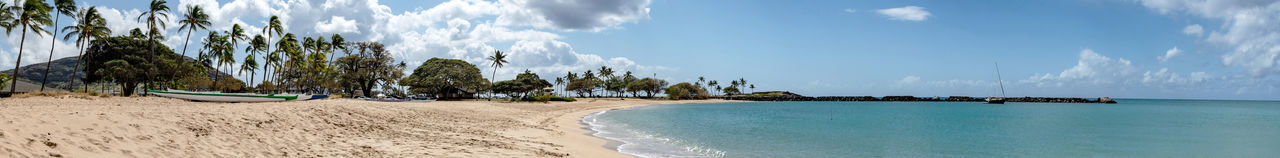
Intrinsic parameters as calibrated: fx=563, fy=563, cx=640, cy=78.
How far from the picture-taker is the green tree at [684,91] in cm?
11031

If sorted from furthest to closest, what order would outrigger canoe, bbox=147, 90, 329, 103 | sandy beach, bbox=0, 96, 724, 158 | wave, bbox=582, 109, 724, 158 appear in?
outrigger canoe, bbox=147, 90, 329, 103 < wave, bbox=582, 109, 724, 158 < sandy beach, bbox=0, 96, 724, 158

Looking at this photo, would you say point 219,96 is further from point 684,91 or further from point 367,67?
point 684,91

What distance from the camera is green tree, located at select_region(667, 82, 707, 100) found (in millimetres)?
110312

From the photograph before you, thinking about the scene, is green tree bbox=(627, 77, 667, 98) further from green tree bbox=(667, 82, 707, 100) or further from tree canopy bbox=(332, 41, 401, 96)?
tree canopy bbox=(332, 41, 401, 96)

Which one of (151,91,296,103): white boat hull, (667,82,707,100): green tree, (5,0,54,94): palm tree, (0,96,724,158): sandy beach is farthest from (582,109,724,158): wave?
(667,82,707,100): green tree

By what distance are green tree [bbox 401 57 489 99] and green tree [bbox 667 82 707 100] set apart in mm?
51476

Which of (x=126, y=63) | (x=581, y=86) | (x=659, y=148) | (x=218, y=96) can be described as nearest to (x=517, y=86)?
(x=581, y=86)

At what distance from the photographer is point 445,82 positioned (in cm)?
6038

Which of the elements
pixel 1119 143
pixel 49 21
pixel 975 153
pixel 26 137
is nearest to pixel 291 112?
pixel 26 137

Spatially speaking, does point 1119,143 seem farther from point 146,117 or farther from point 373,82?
point 373,82

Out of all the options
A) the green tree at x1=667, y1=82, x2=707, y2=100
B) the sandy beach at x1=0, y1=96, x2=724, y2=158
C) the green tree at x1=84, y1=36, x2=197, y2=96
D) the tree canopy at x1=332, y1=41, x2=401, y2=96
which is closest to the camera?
the sandy beach at x1=0, y1=96, x2=724, y2=158

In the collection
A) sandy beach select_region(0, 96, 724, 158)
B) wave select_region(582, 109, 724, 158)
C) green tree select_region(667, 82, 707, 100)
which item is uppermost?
green tree select_region(667, 82, 707, 100)

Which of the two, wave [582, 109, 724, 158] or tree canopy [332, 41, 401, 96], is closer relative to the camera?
wave [582, 109, 724, 158]

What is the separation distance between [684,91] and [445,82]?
59194mm
